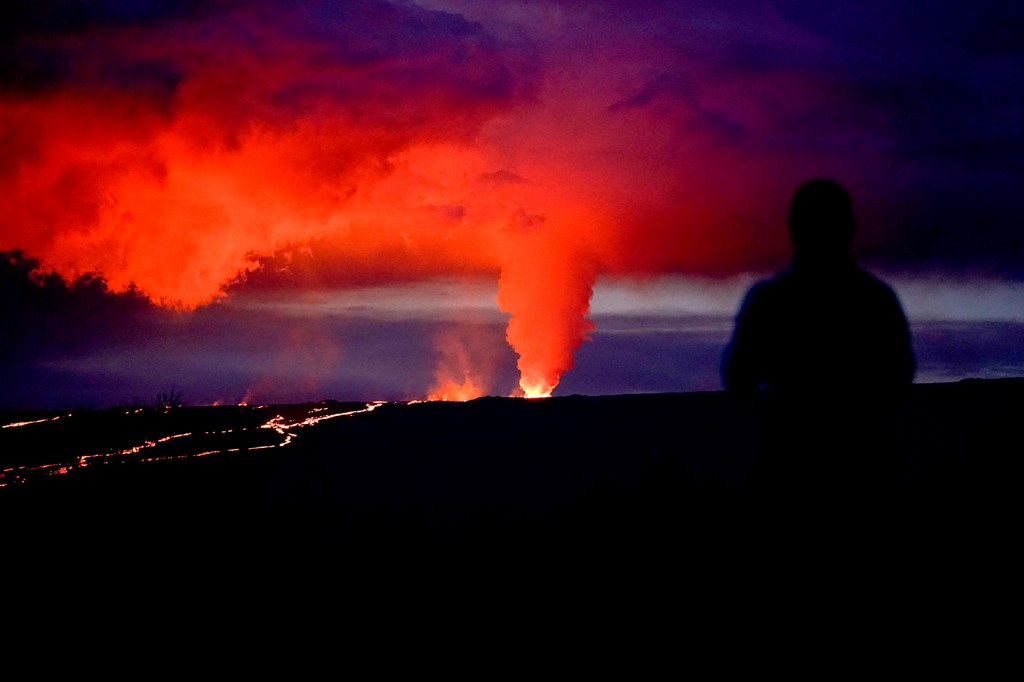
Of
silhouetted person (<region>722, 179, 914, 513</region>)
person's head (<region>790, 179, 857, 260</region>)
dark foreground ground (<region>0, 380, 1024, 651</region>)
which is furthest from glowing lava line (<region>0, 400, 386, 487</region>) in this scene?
person's head (<region>790, 179, 857, 260</region>)

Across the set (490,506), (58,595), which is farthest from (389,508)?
(58,595)

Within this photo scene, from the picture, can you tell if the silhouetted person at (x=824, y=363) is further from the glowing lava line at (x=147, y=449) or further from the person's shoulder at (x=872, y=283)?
the glowing lava line at (x=147, y=449)

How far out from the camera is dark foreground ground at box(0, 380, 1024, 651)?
389 cm

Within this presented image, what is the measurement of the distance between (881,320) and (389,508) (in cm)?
558

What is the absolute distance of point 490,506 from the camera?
8.33m

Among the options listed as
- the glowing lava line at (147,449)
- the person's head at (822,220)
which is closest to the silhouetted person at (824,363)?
the person's head at (822,220)

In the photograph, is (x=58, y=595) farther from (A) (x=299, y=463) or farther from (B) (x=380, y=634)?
(A) (x=299, y=463)

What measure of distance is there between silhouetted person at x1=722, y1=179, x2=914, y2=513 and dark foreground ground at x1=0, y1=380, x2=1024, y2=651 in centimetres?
10

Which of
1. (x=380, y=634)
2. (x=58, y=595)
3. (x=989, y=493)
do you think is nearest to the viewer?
(x=380, y=634)

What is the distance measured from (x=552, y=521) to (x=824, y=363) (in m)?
4.28

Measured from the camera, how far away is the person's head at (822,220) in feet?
12.2

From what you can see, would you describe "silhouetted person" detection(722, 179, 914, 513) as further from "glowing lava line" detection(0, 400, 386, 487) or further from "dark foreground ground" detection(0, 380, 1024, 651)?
"glowing lava line" detection(0, 400, 386, 487)

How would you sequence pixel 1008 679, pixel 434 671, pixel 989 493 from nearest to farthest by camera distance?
pixel 1008 679 < pixel 434 671 < pixel 989 493

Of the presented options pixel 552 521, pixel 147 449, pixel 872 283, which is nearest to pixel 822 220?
pixel 872 283
